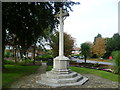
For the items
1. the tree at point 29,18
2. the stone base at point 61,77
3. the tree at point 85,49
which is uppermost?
the tree at point 29,18

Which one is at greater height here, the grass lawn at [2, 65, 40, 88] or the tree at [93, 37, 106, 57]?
the tree at [93, 37, 106, 57]

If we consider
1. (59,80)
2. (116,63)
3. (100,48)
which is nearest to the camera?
(59,80)

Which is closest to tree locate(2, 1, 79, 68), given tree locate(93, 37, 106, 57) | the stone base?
the stone base

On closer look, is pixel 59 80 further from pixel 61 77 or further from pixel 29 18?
pixel 29 18

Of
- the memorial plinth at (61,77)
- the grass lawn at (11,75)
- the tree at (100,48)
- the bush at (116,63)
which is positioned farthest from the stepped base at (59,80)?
the tree at (100,48)

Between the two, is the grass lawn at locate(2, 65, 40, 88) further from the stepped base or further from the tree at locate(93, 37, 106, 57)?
the tree at locate(93, 37, 106, 57)

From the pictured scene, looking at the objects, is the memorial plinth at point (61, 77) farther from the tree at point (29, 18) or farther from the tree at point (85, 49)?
the tree at point (85, 49)

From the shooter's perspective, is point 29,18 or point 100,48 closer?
point 29,18

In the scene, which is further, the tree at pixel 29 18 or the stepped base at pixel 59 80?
the tree at pixel 29 18

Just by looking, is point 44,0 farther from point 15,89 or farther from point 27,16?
point 15,89

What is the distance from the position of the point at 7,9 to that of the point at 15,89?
713 cm

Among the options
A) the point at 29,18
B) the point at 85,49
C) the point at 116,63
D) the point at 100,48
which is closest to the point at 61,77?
the point at 116,63

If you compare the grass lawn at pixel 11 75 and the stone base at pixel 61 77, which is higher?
the stone base at pixel 61 77

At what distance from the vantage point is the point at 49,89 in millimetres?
7328
